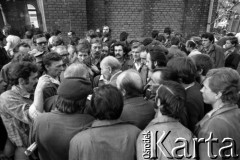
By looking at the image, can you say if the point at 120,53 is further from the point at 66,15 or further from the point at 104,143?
the point at 66,15

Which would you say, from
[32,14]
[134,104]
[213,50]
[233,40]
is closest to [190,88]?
[134,104]

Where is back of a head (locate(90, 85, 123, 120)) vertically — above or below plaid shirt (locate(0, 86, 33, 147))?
above

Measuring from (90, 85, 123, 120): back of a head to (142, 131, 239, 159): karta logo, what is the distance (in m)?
0.31

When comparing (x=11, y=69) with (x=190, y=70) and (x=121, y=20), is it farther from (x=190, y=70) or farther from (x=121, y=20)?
(x=121, y=20)

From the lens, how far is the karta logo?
5.14 feet

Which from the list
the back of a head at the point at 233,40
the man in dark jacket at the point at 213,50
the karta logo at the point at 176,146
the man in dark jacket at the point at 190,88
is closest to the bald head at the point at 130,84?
the man in dark jacket at the point at 190,88

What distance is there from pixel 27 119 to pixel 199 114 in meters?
1.91

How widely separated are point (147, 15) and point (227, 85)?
6.58m

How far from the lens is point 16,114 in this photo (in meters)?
2.09

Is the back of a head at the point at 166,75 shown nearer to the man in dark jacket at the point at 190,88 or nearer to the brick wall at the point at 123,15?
the man in dark jacket at the point at 190,88

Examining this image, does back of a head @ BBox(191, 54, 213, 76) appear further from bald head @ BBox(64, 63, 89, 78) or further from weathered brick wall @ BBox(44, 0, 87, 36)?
weathered brick wall @ BBox(44, 0, 87, 36)

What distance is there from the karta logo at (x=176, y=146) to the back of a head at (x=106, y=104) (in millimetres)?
306

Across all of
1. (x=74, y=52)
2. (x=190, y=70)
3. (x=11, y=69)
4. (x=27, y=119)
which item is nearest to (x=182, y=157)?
(x=190, y=70)

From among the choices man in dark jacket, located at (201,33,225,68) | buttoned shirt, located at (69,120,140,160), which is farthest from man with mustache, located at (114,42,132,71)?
buttoned shirt, located at (69,120,140,160)
